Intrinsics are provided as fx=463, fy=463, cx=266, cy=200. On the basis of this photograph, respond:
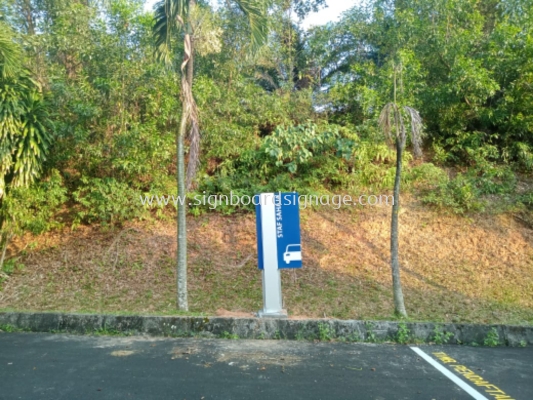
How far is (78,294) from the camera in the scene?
33.0ft

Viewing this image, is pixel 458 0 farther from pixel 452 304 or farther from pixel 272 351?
pixel 272 351

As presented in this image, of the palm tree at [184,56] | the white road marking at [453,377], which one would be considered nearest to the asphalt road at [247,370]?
the white road marking at [453,377]

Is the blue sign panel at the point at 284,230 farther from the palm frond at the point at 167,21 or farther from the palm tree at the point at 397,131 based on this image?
the palm frond at the point at 167,21

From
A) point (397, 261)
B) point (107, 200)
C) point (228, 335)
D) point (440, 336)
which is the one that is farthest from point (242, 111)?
point (440, 336)

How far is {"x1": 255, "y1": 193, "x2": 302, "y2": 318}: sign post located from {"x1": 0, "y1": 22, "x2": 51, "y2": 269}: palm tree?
17.7 ft

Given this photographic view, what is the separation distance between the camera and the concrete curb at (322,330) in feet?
21.7

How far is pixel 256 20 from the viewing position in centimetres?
836

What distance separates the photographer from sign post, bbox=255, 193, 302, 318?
739 cm

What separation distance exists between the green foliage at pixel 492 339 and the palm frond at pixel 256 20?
6.12 m

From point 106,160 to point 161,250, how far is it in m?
2.64

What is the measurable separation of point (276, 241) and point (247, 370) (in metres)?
2.67

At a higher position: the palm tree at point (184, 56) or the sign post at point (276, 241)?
the palm tree at point (184, 56)

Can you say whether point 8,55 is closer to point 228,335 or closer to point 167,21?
point 167,21

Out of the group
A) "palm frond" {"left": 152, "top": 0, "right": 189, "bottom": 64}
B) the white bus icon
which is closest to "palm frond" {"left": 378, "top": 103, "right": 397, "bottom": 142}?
the white bus icon
